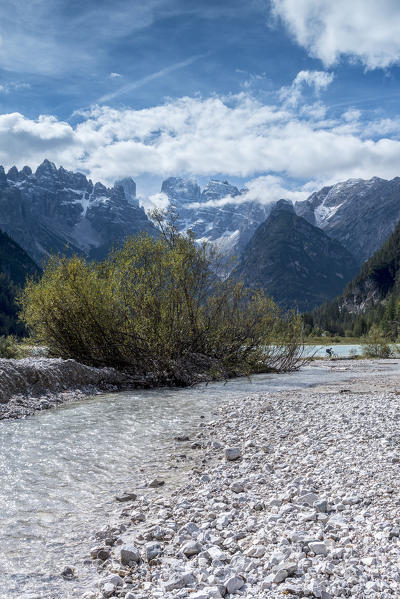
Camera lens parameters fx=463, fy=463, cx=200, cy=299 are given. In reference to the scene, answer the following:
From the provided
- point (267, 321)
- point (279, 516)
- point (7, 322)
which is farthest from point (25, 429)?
point (7, 322)

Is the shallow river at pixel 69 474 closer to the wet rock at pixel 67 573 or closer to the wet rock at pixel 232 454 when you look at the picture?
the wet rock at pixel 67 573

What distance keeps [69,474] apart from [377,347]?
205ft

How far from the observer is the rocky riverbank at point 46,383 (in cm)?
1803

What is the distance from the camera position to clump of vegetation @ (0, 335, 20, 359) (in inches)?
1184

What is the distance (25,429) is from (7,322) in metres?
160

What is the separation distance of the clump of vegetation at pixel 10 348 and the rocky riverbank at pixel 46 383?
7.64 m

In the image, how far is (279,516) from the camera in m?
6.68

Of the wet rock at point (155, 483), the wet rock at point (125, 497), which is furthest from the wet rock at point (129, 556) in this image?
the wet rock at point (155, 483)

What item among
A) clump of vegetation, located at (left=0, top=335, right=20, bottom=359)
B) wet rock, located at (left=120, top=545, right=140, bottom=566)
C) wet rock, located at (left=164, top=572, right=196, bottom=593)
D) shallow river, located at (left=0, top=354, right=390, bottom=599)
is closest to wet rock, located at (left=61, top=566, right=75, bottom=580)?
shallow river, located at (left=0, top=354, right=390, bottom=599)

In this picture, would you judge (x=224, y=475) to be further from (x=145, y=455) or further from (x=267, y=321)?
(x=267, y=321)

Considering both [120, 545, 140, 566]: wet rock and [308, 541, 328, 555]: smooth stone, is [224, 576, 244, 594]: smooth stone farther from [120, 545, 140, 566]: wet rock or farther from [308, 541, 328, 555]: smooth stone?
[120, 545, 140, 566]: wet rock

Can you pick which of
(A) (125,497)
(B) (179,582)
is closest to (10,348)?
(A) (125,497)

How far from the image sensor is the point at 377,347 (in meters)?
65.6

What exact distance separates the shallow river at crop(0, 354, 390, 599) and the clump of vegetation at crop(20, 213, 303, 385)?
6363mm
